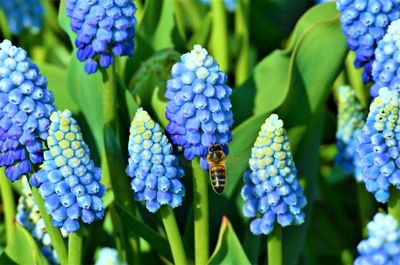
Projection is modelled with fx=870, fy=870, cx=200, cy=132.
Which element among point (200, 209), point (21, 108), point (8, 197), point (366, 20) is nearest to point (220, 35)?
point (366, 20)

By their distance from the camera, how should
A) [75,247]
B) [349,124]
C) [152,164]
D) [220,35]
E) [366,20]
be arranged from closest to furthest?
[152,164], [75,247], [366,20], [349,124], [220,35]

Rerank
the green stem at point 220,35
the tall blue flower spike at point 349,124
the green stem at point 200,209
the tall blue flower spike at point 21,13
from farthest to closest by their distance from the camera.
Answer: the tall blue flower spike at point 21,13
the green stem at point 220,35
the tall blue flower spike at point 349,124
the green stem at point 200,209

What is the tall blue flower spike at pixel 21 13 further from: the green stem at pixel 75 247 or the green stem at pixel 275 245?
the green stem at pixel 275 245

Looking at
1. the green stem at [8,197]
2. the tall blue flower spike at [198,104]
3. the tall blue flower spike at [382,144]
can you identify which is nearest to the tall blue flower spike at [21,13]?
the green stem at [8,197]

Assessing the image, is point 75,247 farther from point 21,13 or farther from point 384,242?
point 21,13

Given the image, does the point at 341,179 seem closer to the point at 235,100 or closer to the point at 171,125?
the point at 235,100

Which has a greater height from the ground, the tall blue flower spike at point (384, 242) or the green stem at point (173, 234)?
the tall blue flower spike at point (384, 242)

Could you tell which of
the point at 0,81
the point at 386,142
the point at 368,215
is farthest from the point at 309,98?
the point at 0,81
